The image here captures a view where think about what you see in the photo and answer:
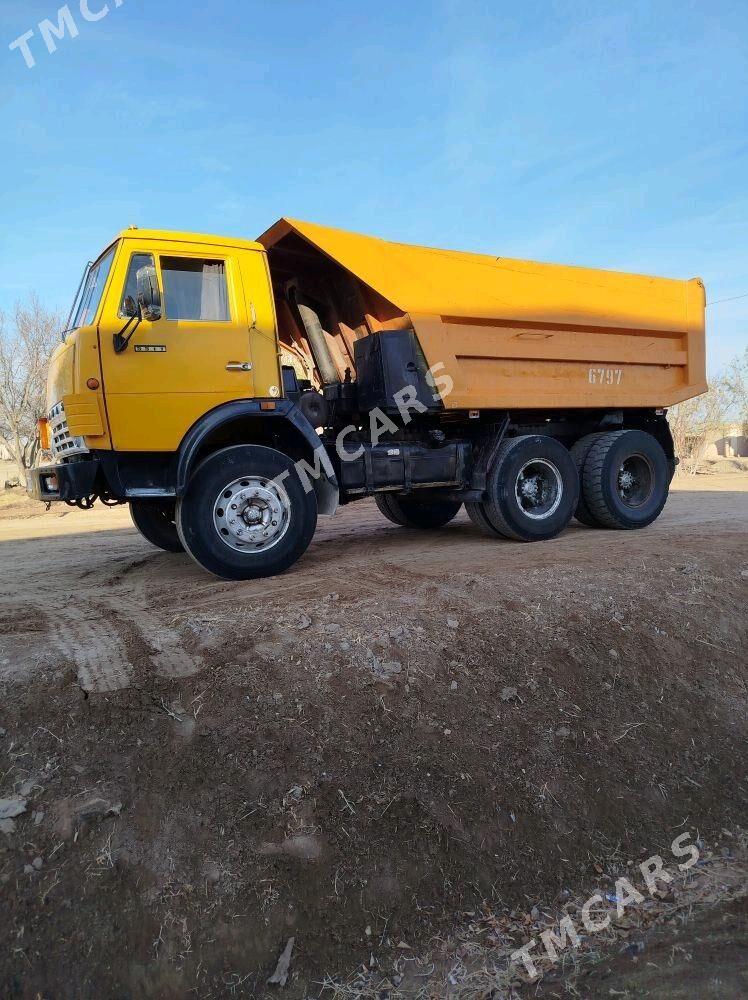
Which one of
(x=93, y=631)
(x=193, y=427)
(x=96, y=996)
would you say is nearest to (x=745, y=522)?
(x=193, y=427)

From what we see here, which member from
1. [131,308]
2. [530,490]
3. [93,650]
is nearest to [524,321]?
[530,490]

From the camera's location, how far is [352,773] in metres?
3.35

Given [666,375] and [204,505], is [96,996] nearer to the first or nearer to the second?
[204,505]

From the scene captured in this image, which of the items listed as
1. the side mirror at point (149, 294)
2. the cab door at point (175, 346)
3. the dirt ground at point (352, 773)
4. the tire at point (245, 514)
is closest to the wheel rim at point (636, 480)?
the dirt ground at point (352, 773)

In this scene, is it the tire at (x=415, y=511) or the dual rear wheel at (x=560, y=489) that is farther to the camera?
the tire at (x=415, y=511)

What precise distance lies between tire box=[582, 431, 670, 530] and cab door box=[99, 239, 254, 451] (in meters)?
4.17

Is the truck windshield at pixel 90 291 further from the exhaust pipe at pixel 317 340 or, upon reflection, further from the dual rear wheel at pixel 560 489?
the dual rear wheel at pixel 560 489

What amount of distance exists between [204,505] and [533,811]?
127 inches

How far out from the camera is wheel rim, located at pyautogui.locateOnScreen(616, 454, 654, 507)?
796 centimetres

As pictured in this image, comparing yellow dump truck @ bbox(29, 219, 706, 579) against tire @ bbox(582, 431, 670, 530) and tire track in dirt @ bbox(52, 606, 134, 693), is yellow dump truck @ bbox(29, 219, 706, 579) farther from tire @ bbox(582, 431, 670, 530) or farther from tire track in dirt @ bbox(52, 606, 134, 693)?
tire track in dirt @ bbox(52, 606, 134, 693)

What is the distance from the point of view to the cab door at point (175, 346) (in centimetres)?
506

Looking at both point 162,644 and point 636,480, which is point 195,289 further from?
point 636,480

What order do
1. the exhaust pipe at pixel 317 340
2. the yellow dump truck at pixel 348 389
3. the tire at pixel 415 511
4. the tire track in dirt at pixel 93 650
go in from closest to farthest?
the tire track in dirt at pixel 93 650
the yellow dump truck at pixel 348 389
the exhaust pipe at pixel 317 340
the tire at pixel 415 511

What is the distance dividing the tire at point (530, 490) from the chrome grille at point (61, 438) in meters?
3.92
